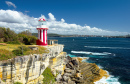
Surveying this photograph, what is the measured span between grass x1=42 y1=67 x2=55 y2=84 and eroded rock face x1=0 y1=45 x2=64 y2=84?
2.74 ft

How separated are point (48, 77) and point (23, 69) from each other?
516cm

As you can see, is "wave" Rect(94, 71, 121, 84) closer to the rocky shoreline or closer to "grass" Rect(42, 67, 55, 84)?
the rocky shoreline

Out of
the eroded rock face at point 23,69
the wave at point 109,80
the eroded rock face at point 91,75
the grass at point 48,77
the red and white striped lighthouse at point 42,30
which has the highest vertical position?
the red and white striped lighthouse at point 42,30

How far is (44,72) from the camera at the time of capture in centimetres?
1526

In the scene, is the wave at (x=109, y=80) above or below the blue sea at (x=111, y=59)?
below

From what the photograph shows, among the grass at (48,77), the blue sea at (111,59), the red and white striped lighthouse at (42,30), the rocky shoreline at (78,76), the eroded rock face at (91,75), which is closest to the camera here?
the grass at (48,77)

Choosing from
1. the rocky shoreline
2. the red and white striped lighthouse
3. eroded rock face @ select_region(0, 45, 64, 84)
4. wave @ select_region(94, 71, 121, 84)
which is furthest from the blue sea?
the red and white striped lighthouse

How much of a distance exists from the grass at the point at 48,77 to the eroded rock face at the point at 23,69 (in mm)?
835

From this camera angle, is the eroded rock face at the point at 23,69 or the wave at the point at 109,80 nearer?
the eroded rock face at the point at 23,69

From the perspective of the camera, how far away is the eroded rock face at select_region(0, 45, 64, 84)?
32.5ft

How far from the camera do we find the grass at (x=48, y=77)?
14.5 m

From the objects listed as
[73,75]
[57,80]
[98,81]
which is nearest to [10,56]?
[57,80]

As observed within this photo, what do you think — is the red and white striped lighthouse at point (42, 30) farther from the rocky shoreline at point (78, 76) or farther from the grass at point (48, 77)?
the rocky shoreline at point (78, 76)

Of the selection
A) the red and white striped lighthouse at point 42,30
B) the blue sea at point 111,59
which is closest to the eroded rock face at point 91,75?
the blue sea at point 111,59
